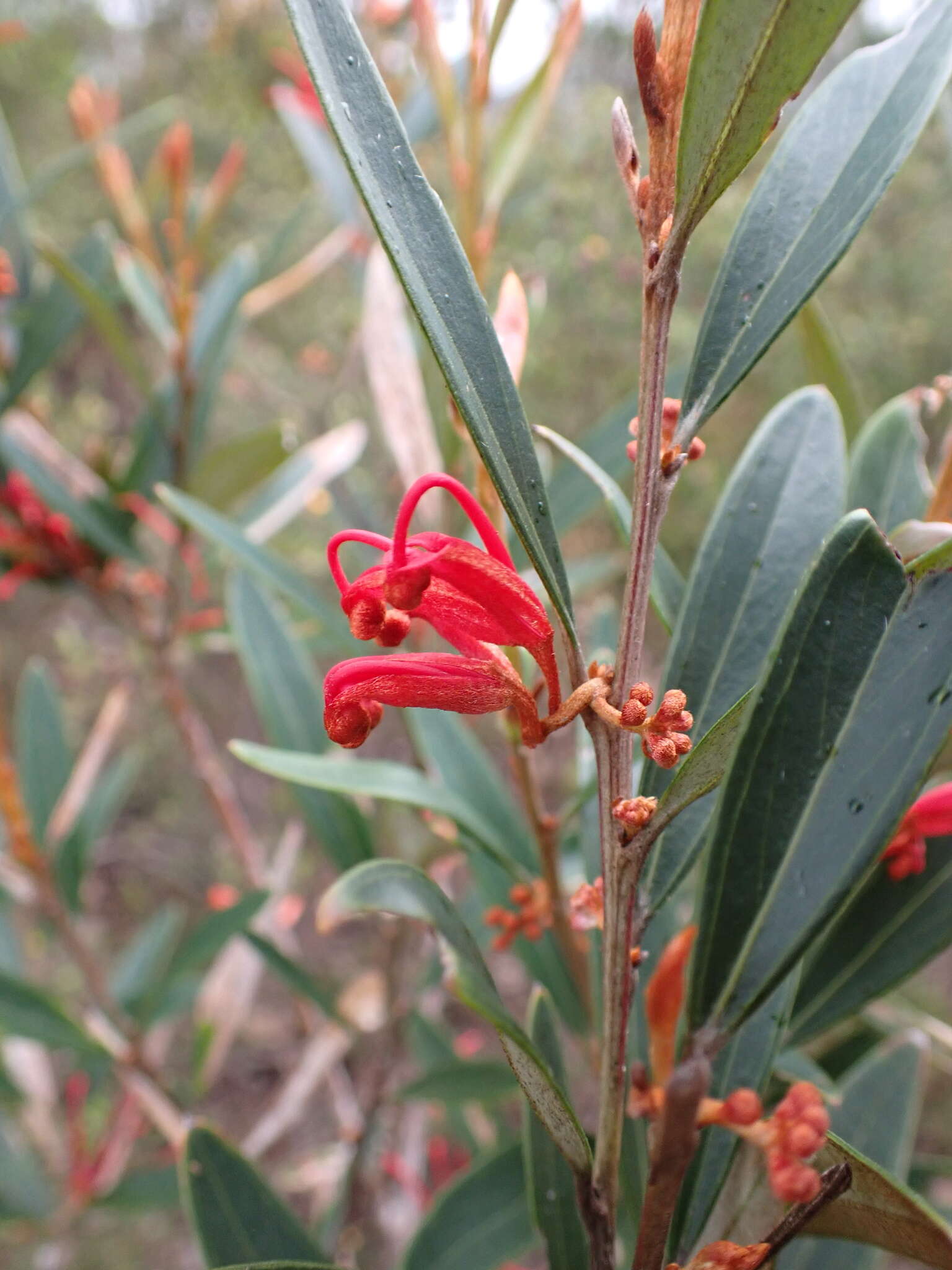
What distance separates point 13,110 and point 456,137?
11.6ft

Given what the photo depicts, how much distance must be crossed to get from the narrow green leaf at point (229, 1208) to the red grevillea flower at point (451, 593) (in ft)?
1.04

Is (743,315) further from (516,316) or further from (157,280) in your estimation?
(157,280)

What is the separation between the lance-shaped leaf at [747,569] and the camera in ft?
1.27

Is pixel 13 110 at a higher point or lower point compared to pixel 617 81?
higher

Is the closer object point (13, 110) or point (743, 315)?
point (743, 315)

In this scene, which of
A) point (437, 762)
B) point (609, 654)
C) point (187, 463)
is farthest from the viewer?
point (187, 463)

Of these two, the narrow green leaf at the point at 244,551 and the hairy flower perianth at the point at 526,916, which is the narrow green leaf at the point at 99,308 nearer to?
the narrow green leaf at the point at 244,551

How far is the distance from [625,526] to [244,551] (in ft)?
1.17

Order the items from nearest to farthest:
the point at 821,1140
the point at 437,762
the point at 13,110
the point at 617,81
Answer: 1. the point at 821,1140
2. the point at 437,762
3. the point at 617,81
4. the point at 13,110

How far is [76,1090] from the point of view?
1339 millimetres

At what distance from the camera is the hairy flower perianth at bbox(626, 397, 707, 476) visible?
315 mm

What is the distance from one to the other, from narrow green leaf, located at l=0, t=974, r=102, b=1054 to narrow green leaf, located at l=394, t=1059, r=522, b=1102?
0.98ft

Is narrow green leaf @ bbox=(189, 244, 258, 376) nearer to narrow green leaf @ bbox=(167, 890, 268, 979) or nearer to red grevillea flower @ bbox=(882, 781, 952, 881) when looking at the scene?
narrow green leaf @ bbox=(167, 890, 268, 979)

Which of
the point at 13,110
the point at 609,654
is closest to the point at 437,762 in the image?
the point at 609,654
